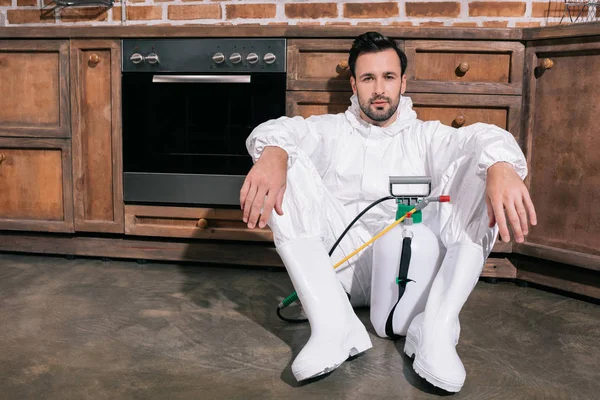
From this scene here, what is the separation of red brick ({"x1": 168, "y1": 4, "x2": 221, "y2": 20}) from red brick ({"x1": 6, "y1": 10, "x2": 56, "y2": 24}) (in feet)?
1.91

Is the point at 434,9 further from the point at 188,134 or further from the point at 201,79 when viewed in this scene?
the point at 188,134

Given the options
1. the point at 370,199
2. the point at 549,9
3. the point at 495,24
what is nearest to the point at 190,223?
the point at 370,199

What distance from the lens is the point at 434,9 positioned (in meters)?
2.48

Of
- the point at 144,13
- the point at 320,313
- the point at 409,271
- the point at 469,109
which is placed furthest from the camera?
the point at 144,13

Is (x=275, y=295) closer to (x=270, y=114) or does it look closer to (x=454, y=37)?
(x=270, y=114)

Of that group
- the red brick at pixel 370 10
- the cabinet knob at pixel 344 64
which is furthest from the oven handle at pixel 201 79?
the red brick at pixel 370 10

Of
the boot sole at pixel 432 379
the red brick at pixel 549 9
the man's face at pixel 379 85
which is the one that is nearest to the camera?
the boot sole at pixel 432 379

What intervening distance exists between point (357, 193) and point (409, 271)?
310 mm

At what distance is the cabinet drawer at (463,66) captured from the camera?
6.68ft

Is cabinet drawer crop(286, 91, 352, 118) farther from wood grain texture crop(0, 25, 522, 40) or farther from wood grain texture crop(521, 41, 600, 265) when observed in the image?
wood grain texture crop(521, 41, 600, 265)

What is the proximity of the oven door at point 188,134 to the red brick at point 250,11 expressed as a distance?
58 centimetres

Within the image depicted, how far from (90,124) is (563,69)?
1.65 meters

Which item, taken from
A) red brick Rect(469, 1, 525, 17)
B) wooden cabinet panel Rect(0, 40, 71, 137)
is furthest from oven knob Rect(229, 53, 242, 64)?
red brick Rect(469, 1, 525, 17)

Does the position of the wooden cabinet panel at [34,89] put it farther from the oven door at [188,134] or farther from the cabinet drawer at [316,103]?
the cabinet drawer at [316,103]
